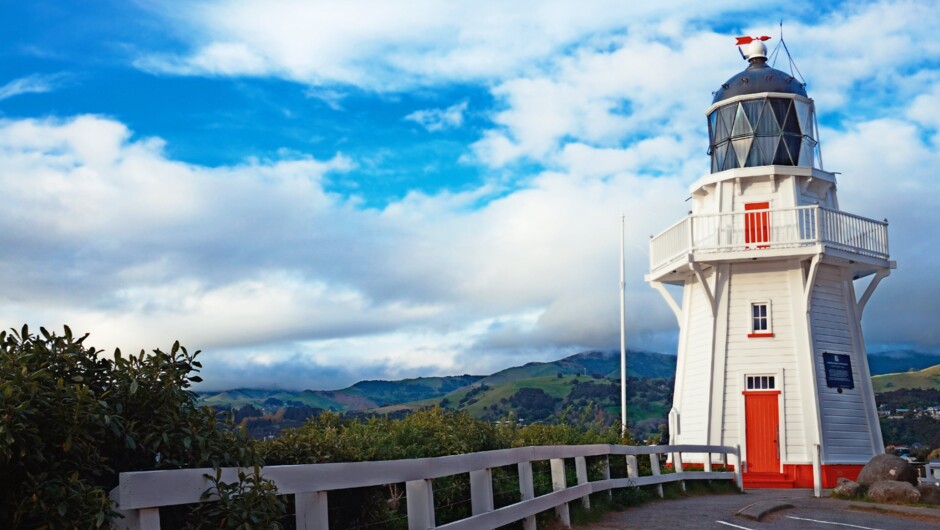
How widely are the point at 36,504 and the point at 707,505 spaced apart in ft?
50.8

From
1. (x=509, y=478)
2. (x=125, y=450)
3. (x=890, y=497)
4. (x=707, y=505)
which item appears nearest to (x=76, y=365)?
(x=125, y=450)

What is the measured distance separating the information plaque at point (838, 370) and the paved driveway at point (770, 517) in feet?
28.2

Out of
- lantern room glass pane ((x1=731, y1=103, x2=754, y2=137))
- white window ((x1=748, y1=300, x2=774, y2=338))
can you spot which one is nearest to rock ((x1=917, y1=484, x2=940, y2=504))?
white window ((x1=748, y1=300, x2=774, y2=338))

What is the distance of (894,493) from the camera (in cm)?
2002

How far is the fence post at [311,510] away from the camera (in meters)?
6.00

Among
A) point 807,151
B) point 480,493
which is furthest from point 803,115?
point 480,493

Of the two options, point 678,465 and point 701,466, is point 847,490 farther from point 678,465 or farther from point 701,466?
point 701,466

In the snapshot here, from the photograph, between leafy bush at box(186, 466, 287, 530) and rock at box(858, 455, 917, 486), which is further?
rock at box(858, 455, 917, 486)

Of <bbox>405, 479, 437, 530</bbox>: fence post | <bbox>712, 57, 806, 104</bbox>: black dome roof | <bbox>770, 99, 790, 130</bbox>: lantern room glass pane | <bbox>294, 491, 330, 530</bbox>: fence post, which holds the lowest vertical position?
<bbox>405, 479, 437, 530</bbox>: fence post

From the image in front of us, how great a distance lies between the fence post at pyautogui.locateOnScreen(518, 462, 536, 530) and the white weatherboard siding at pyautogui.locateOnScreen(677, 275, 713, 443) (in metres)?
18.6

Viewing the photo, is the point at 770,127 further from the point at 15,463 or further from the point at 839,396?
the point at 15,463

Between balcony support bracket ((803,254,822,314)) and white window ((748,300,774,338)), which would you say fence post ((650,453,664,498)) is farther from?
balcony support bracket ((803,254,822,314))

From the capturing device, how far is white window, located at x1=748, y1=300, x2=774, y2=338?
2847 centimetres

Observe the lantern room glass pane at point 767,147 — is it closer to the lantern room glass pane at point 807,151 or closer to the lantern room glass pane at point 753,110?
the lantern room glass pane at point 753,110
